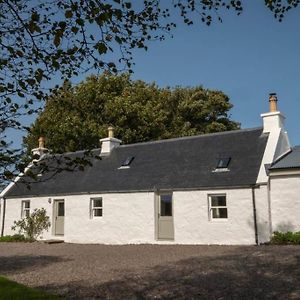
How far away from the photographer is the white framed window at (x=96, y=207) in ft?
77.3

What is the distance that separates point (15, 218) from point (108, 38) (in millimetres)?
24018

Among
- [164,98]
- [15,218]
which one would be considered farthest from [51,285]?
[164,98]

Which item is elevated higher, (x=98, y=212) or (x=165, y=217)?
(x=98, y=212)

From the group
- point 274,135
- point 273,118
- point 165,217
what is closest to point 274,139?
point 274,135

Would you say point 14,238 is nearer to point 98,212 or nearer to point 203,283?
point 98,212

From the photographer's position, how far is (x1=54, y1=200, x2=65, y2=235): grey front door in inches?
992

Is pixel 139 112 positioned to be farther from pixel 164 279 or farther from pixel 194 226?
pixel 164 279

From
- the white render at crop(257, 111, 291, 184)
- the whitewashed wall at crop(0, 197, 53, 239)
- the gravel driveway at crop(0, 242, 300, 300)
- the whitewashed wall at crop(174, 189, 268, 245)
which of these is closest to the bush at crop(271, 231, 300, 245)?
the whitewashed wall at crop(174, 189, 268, 245)

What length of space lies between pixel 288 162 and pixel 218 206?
380 cm

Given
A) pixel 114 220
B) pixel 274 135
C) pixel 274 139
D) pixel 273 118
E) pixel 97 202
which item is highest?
pixel 273 118

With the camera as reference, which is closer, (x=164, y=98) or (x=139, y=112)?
(x=139, y=112)

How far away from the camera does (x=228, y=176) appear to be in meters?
19.6

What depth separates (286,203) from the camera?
59.4ft

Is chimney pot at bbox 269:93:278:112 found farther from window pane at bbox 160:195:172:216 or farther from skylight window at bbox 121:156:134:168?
skylight window at bbox 121:156:134:168
